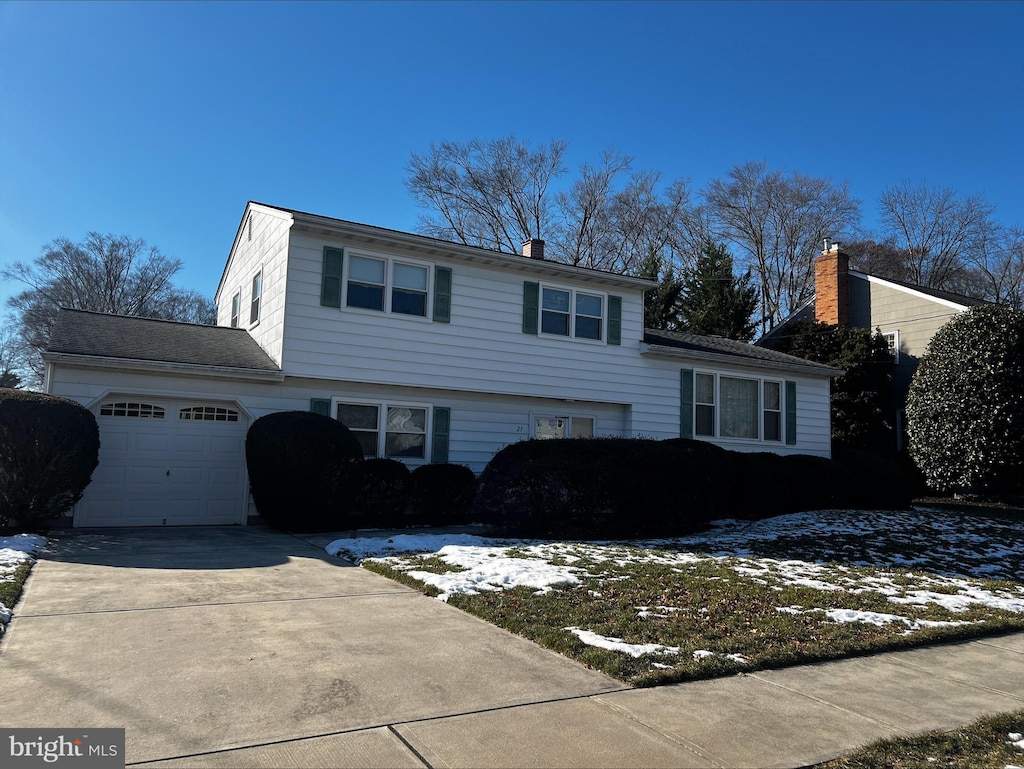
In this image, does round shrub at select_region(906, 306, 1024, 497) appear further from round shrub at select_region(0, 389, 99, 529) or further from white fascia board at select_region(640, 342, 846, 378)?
round shrub at select_region(0, 389, 99, 529)

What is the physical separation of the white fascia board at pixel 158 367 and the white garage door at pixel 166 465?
602mm

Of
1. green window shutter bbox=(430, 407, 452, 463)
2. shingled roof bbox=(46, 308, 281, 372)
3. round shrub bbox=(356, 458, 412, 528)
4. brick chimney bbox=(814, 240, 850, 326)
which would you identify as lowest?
round shrub bbox=(356, 458, 412, 528)

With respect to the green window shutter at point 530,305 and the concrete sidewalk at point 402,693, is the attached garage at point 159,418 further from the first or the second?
the concrete sidewalk at point 402,693

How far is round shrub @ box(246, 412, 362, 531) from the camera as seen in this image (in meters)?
11.6

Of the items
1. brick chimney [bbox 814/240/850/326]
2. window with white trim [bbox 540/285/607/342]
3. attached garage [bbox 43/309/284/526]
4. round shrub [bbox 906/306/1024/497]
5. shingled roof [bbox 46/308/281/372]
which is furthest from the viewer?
brick chimney [bbox 814/240/850/326]

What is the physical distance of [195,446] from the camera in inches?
502

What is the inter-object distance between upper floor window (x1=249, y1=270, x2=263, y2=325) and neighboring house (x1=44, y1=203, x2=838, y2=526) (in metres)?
0.11

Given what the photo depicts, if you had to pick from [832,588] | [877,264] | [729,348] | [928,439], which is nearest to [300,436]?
[832,588]

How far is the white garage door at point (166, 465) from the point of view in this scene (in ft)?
39.5

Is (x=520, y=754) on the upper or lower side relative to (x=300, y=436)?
lower

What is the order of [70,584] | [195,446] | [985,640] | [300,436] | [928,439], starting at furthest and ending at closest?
1. [928,439]
2. [195,446]
3. [300,436]
4. [70,584]
5. [985,640]

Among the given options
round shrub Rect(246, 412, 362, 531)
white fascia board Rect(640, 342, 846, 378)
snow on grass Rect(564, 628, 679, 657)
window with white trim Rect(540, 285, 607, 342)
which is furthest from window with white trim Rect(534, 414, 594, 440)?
snow on grass Rect(564, 628, 679, 657)

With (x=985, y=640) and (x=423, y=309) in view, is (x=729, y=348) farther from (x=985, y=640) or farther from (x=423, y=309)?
(x=985, y=640)

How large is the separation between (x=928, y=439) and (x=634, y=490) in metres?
10.8
